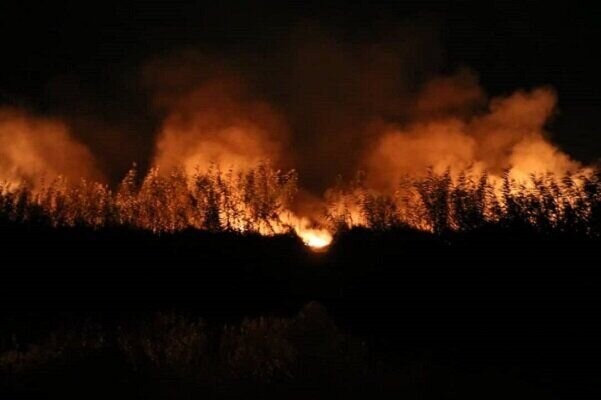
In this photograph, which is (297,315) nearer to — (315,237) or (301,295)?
(301,295)

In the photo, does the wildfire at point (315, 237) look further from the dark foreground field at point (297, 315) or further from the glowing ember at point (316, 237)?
the dark foreground field at point (297, 315)

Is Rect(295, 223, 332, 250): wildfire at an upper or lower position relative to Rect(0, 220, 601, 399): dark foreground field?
upper

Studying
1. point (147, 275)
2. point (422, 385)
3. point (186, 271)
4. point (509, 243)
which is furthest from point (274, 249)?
point (422, 385)

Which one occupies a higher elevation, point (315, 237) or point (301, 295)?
point (315, 237)

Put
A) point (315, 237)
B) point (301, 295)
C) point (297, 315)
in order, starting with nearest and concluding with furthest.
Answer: point (297, 315) < point (301, 295) < point (315, 237)

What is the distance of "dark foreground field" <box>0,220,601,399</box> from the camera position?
31.2ft

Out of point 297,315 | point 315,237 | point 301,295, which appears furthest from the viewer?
point 315,237

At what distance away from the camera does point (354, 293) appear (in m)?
20.5

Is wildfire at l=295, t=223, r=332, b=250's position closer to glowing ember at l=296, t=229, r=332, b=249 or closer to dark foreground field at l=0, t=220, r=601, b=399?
glowing ember at l=296, t=229, r=332, b=249

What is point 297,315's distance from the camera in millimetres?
16703

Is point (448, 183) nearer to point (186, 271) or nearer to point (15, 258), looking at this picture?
point (186, 271)

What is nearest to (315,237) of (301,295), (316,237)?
(316,237)

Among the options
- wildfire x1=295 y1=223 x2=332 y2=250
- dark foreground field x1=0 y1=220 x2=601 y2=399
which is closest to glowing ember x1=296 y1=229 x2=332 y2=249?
wildfire x1=295 y1=223 x2=332 y2=250

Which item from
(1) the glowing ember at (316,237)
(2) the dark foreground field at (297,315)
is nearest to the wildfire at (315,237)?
(1) the glowing ember at (316,237)
